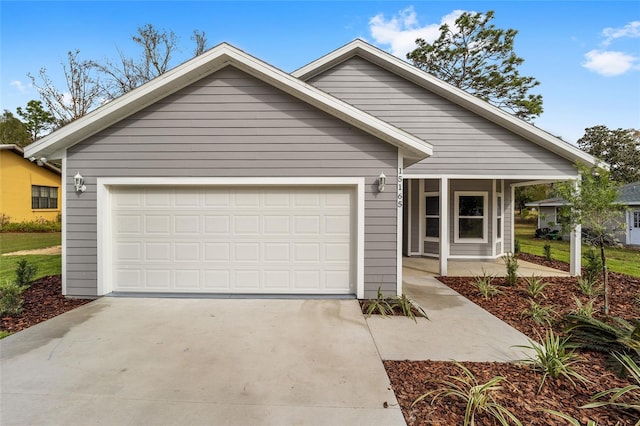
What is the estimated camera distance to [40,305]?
5453 mm

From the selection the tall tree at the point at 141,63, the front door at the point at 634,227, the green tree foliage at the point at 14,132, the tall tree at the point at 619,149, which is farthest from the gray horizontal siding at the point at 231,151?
the tall tree at the point at 619,149

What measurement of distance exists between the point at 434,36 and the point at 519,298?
19.6 meters

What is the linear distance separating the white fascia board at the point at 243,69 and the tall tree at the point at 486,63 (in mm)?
16203

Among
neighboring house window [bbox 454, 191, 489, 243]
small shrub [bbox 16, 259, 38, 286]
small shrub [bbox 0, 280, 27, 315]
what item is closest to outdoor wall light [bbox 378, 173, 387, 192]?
neighboring house window [bbox 454, 191, 489, 243]

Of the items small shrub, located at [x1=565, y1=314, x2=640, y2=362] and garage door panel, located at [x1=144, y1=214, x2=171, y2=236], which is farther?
garage door panel, located at [x1=144, y1=214, x2=171, y2=236]

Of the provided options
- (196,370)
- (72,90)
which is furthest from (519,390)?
(72,90)

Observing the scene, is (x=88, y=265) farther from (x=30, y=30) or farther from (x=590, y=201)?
(x=30, y=30)

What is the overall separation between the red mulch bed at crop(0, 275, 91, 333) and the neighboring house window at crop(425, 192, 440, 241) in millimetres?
9953

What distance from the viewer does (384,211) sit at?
580 cm

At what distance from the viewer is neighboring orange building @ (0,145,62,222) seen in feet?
54.2

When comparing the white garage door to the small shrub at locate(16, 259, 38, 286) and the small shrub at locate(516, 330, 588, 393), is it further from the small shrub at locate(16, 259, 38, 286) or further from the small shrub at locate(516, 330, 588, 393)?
the small shrub at locate(516, 330, 588, 393)

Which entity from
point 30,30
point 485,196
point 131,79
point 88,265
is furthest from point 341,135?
point 131,79

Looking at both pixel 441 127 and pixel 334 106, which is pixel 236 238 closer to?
pixel 334 106

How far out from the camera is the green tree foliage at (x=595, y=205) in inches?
203
